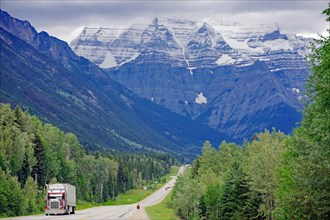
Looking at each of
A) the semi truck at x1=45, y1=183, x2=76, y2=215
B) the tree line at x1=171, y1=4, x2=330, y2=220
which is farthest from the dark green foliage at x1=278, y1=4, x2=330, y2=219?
the semi truck at x1=45, y1=183, x2=76, y2=215

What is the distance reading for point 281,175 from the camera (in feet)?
241

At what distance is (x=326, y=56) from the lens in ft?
149

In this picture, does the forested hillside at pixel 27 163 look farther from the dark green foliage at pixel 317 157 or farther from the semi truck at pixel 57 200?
the dark green foliage at pixel 317 157

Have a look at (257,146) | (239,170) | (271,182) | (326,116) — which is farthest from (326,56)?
(257,146)

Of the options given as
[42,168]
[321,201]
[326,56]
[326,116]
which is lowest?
[321,201]

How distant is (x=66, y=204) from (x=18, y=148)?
5062cm

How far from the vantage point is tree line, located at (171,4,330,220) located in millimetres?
48531

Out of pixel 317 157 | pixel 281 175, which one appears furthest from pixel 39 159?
pixel 317 157

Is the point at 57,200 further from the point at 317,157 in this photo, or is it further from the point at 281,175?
the point at 317,157

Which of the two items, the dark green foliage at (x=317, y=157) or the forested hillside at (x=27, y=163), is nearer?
the dark green foliage at (x=317, y=157)

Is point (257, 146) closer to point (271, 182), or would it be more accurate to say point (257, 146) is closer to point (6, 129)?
point (271, 182)

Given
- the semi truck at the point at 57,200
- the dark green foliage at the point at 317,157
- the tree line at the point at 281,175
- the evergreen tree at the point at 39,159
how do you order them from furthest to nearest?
the evergreen tree at the point at 39,159 → the semi truck at the point at 57,200 → the tree line at the point at 281,175 → the dark green foliage at the point at 317,157

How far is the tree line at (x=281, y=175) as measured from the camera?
4853cm

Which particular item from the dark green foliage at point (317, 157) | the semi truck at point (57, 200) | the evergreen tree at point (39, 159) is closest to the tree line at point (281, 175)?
the dark green foliage at point (317, 157)
